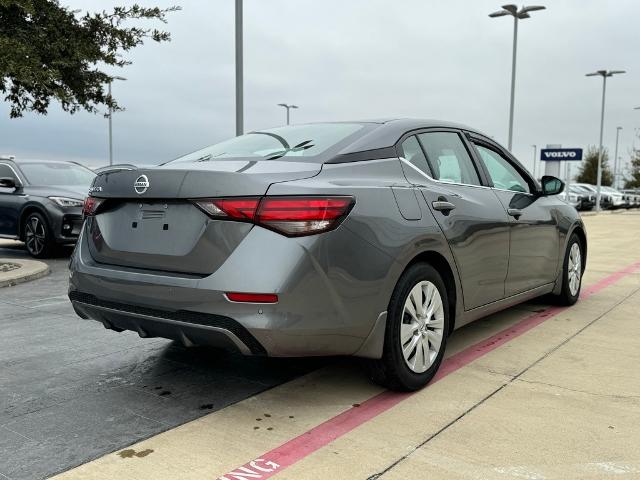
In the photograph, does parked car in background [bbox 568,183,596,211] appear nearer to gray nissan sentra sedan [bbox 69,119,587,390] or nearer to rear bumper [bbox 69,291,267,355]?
gray nissan sentra sedan [bbox 69,119,587,390]

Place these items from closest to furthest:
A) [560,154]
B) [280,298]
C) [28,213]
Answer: [280,298] < [28,213] < [560,154]

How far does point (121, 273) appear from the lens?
3262mm

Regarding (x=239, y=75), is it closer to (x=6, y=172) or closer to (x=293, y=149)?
(x=6, y=172)

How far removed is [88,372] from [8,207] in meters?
7.22

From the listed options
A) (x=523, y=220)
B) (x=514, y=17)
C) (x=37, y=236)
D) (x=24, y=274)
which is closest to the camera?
(x=523, y=220)

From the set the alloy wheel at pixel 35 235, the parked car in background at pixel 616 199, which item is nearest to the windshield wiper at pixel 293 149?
the alloy wheel at pixel 35 235

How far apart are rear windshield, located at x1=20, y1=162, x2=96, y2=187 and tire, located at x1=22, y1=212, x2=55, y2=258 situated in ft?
2.30

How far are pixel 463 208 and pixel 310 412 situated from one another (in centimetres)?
160

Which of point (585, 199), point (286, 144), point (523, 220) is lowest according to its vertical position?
point (523, 220)

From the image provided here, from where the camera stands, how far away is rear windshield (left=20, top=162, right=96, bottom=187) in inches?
404

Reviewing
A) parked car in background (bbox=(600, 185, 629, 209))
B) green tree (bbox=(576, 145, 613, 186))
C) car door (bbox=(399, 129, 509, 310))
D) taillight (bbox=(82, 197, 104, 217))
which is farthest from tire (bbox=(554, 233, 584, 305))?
green tree (bbox=(576, 145, 613, 186))

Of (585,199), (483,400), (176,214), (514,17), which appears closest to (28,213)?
(176,214)

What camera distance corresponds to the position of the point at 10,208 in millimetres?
10016

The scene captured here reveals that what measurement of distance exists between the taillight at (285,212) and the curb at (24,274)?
16.8ft
